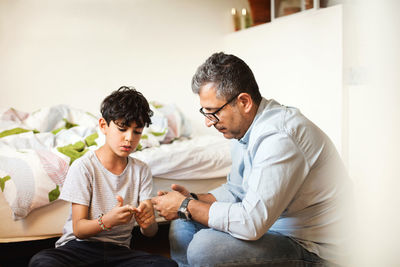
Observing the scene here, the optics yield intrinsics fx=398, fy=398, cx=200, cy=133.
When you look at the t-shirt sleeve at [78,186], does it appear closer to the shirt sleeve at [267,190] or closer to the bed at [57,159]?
the bed at [57,159]

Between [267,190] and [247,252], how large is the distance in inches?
Answer: 7.8

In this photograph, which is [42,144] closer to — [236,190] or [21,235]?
[21,235]

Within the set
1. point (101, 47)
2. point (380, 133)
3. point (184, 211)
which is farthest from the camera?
point (101, 47)

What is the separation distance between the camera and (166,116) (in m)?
2.64

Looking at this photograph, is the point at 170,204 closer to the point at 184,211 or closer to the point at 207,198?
the point at 184,211

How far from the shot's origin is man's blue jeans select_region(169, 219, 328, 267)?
3.67ft

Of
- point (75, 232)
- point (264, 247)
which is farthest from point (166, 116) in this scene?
point (264, 247)

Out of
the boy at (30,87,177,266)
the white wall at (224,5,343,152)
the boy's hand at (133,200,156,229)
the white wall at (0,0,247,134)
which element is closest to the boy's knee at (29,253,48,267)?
the boy at (30,87,177,266)

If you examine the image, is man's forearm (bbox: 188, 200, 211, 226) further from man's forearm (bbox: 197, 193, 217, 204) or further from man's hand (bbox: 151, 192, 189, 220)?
man's forearm (bbox: 197, 193, 217, 204)

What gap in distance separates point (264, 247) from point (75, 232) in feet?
1.99

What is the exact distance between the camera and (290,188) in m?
1.09

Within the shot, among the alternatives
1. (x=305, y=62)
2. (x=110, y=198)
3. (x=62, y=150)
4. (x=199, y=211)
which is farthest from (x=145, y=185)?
(x=305, y=62)

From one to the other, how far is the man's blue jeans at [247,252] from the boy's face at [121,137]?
40cm

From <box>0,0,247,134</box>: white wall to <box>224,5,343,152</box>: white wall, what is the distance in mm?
486
